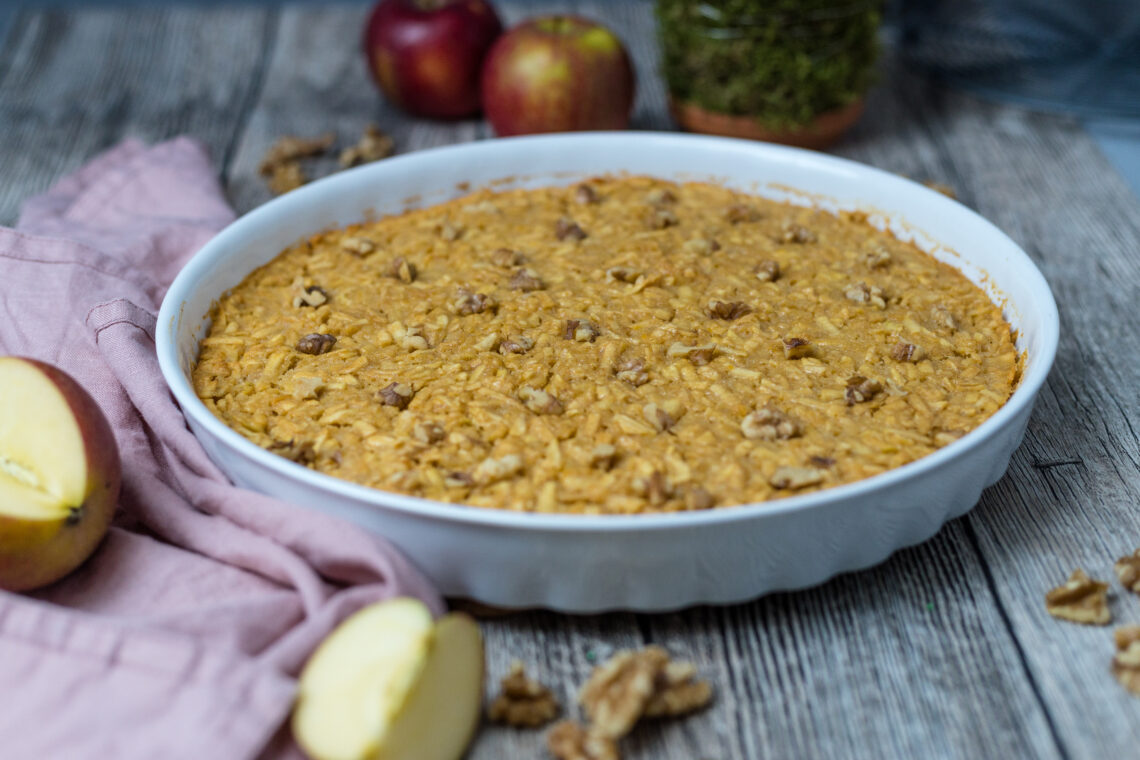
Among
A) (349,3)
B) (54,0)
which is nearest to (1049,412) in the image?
(349,3)

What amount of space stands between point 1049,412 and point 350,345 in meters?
1.26

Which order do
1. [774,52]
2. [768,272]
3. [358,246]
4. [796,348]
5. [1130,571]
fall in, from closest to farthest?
[1130,571] < [796,348] < [768,272] < [358,246] < [774,52]

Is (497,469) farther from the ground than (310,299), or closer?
farther from the ground

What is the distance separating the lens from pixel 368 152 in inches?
118

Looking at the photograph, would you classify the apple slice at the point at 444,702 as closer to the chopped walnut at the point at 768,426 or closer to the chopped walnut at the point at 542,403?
the chopped walnut at the point at 542,403

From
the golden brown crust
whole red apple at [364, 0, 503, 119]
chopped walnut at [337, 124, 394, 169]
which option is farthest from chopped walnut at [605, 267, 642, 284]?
whole red apple at [364, 0, 503, 119]

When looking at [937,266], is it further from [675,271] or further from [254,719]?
[254,719]

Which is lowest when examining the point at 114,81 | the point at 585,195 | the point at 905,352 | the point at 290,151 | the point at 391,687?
the point at 114,81

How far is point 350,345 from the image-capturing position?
1906 mm

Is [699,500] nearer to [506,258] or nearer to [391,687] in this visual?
[391,687]

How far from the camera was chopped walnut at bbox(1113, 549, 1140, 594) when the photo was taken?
5.24 feet

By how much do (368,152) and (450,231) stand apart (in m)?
0.88

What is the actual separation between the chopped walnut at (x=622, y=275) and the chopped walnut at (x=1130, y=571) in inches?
36.5

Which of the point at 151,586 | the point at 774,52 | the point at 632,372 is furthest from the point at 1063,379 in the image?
the point at 151,586
